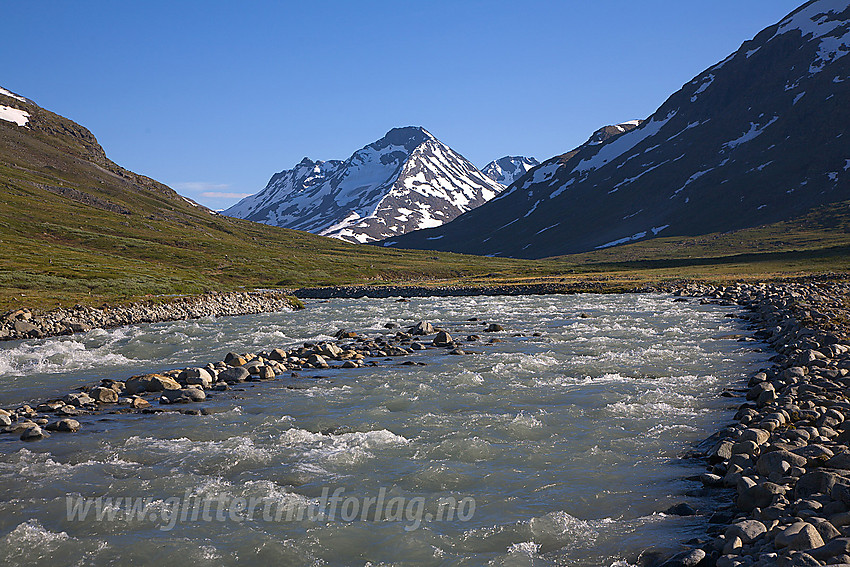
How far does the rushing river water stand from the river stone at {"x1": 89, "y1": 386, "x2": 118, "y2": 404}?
2.20 m

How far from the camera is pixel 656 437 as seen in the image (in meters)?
15.9

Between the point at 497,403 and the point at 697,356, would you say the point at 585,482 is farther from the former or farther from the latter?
the point at 697,356

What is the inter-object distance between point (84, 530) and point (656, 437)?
13100mm

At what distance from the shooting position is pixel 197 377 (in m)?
24.4

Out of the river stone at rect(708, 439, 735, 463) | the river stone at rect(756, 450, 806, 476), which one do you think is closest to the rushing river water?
the river stone at rect(708, 439, 735, 463)

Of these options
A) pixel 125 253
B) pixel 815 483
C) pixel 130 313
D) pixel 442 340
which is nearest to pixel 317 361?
pixel 442 340

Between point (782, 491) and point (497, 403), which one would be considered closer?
point (782, 491)

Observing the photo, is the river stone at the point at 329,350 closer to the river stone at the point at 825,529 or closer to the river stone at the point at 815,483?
the river stone at the point at 815,483

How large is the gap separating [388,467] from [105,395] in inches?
502

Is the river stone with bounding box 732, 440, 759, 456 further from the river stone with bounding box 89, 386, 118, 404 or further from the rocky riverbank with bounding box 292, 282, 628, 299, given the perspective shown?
the rocky riverbank with bounding box 292, 282, 628, 299

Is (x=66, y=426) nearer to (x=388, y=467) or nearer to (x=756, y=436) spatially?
(x=388, y=467)

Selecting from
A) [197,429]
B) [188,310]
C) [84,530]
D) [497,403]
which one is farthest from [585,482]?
[188,310]

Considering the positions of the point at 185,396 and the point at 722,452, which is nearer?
the point at 722,452

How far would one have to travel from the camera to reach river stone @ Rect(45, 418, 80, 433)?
17.7 meters
